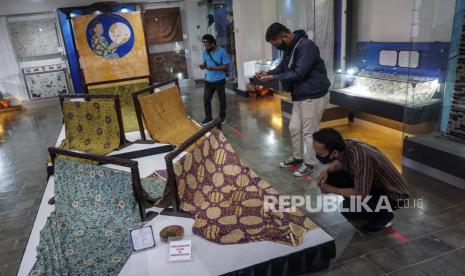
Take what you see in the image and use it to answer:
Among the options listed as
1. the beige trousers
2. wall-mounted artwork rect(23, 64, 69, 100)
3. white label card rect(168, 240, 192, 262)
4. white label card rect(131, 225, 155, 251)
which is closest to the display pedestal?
the beige trousers

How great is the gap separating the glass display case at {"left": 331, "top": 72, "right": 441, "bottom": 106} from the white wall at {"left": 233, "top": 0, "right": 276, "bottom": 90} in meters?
3.16

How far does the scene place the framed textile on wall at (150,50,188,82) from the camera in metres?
11.0

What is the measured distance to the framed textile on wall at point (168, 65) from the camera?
11.0 metres

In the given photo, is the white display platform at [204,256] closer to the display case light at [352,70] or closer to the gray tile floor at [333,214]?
the gray tile floor at [333,214]

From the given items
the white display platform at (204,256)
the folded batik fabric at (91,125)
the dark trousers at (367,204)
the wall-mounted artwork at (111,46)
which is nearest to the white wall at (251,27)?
the wall-mounted artwork at (111,46)

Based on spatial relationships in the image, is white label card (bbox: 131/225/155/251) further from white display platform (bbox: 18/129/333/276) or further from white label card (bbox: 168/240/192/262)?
white label card (bbox: 168/240/192/262)

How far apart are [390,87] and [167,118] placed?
9.48 feet

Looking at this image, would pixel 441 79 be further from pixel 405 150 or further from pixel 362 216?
pixel 362 216

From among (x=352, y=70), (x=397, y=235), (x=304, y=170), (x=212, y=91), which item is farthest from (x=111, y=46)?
(x=397, y=235)

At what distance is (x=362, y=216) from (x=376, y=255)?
1.06 ft

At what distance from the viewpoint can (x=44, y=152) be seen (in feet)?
18.5

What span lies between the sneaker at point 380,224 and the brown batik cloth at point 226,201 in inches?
24.5

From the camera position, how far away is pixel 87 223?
254cm

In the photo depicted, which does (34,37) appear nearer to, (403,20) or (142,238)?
(403,20)
